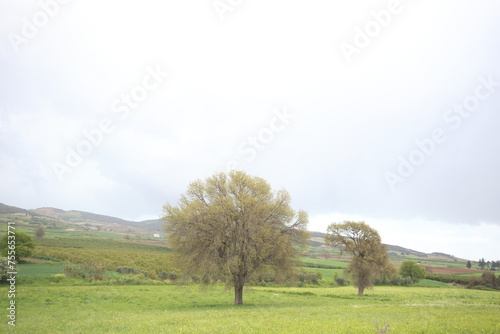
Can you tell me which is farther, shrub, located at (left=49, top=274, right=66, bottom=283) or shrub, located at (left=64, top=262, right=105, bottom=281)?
shrub, located at (left=64, top=262, right=105, bottom=281)

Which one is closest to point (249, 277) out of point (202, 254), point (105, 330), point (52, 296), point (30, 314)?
point (202, 254)

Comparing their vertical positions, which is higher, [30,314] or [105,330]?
[105,330]

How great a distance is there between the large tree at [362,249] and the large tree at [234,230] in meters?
18.3

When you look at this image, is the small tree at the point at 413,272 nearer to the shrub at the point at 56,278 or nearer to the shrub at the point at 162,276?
the shrub at the point at 162,276

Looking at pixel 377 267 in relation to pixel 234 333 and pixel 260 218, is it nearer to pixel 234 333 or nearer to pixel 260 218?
pixel 260 218

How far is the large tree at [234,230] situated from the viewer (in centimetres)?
3052

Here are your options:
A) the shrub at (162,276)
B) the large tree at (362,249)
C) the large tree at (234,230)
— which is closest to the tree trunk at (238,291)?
the large tree at (234,230)

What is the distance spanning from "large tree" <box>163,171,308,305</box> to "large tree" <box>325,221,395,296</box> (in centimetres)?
1831

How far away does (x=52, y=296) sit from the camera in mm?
34281

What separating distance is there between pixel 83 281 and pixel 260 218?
3575cm

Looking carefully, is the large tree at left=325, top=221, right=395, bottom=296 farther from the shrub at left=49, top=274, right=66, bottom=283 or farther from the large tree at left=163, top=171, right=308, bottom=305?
the shrub at left=49, top=274, right=66, bottom=283

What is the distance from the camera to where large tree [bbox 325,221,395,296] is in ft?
156

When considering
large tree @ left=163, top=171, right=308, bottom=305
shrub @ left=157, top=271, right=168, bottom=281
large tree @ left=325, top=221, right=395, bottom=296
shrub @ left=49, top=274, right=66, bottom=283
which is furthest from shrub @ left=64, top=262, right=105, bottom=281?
large tree @ left=325, top=221, right=395, bottom=296

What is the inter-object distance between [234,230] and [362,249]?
26.7 m
